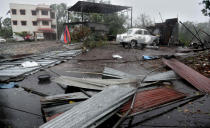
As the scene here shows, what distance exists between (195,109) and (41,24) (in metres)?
35.2

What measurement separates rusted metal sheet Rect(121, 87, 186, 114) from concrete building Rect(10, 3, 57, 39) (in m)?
31.2

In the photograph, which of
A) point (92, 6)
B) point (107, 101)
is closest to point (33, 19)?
point (92, 6)

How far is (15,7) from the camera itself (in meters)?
29.0

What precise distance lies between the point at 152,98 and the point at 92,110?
140cm

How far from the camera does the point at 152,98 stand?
9.05ft

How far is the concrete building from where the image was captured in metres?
29.2

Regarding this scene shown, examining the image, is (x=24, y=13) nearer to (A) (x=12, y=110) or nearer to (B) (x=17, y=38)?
(B) (x=17, y=38)

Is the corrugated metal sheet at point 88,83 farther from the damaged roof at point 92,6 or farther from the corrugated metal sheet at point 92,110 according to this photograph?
the damaged roof at point 92,6

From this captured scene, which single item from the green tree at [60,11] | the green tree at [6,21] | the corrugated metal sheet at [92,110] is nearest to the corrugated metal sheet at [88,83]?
the corrugated metal sheet at [92,110]

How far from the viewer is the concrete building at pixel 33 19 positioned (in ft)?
95.9

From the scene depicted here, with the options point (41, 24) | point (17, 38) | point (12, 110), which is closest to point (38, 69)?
point (12, 110)

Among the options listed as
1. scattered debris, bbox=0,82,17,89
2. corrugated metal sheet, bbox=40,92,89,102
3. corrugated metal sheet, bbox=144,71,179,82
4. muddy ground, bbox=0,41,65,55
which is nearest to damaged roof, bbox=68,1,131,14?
muddy ground, bbox=0,41,65,55

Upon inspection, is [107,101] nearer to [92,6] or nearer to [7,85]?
[7,85]

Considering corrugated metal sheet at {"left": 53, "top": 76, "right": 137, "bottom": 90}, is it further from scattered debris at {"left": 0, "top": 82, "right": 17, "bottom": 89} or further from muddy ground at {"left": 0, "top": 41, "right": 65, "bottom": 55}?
muddy ground at {"left": 0, "top": 41, "right": 65, "bottom": 55}
